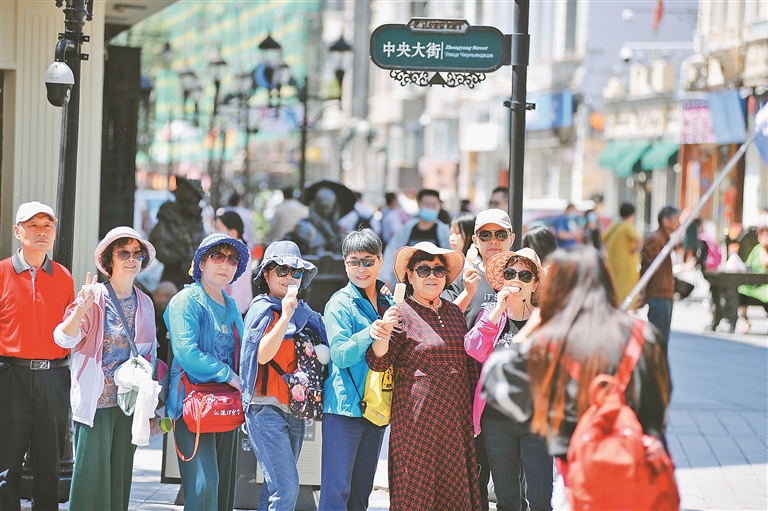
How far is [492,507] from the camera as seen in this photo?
25.5 feet

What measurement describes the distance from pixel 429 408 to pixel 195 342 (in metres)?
1.28

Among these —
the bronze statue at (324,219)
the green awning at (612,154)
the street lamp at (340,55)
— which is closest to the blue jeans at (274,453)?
the bronze statue at (324,219)

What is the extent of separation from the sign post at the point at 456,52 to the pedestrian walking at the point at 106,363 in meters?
2.39

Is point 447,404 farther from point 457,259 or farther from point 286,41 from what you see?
point 286,41

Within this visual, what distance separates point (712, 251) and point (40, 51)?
17574mm

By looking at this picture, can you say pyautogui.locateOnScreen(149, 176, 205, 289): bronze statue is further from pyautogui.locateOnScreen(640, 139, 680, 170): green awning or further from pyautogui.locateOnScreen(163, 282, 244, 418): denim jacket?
pyautogui.locateOnScreen(640, 139, 680, 170): green awning

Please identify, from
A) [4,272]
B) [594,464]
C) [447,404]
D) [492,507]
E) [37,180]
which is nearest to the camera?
[594,464]

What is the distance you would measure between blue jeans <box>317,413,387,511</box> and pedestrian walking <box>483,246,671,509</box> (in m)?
1.84

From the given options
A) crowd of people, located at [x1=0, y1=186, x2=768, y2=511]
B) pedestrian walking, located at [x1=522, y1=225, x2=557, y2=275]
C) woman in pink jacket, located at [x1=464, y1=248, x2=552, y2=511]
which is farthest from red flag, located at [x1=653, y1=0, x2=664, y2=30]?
crowd of people, located at [x1=0, y1=186, x2=768, y2=511]

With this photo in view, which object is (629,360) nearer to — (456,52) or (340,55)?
(456,52)

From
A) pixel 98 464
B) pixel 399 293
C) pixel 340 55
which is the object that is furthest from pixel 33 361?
pixel 340 55

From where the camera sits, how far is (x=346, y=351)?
19.2ft

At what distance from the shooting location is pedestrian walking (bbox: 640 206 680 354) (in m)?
12.1

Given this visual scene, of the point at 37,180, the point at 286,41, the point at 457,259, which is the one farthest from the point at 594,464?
the point at 286,41
